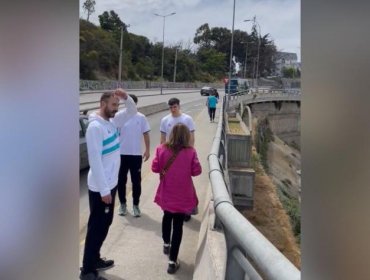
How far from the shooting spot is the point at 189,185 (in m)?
4.17

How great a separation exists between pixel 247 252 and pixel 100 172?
164 centimetres

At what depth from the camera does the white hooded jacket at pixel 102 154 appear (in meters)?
3.33

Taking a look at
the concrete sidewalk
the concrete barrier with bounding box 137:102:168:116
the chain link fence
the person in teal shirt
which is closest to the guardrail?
the concrete sidewalk

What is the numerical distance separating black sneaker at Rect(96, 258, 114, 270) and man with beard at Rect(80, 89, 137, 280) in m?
0.31

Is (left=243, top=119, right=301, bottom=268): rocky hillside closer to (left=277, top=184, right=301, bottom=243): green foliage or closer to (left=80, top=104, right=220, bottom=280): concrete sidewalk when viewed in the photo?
(left=277, top=184, right=301, bottom=243): green foliage

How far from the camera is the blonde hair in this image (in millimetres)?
4109

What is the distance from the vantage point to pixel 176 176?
13.5ft

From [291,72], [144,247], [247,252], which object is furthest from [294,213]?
[291,72]

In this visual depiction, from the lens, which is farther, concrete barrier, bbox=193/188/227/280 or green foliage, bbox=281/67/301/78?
concrete barrier, bbox=193/188/227/280

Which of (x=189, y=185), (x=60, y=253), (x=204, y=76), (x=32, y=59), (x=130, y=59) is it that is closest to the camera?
(x=32, y=59)

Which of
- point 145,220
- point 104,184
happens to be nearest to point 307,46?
point 104,184

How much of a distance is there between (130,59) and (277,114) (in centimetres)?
2811

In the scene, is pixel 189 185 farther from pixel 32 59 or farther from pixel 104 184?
pixel 32 59

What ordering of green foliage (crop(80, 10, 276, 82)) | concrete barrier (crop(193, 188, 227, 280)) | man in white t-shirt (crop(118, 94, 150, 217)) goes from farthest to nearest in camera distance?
green foliage (crop(80, 10, 276, 82)), man in white t-shirt (crop(118, 94, 150, 217)), concrete barrier (crop(193, 188, 227, 280))
